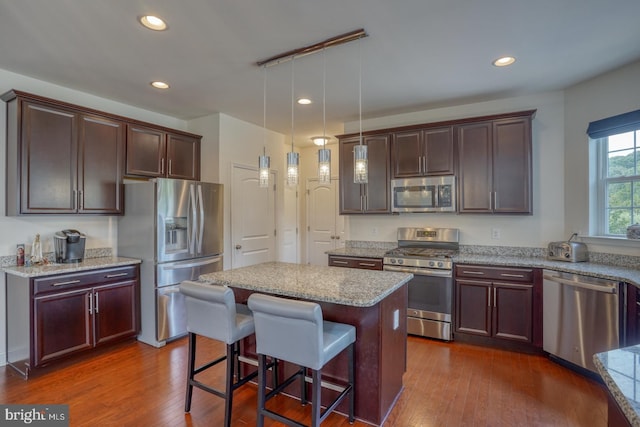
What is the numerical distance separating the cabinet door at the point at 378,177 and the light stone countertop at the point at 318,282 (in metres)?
1.72

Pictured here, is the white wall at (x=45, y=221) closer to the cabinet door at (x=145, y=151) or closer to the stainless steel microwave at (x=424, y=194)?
the cabinet door at (x=145, y=151)

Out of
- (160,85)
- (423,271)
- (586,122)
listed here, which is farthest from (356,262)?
(160,85)

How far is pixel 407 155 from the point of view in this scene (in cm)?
403

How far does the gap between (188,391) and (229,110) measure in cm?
321

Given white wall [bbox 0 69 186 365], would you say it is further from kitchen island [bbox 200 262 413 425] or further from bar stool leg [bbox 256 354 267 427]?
bar stool leg [bbox 256 354 267 427]

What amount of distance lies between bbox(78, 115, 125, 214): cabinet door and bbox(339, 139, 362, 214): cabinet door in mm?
2625

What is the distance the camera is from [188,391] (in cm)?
229

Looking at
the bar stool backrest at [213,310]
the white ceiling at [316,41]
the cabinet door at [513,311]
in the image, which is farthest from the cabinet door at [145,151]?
the cabinet door at [513,311]

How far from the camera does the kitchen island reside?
80.3 inches

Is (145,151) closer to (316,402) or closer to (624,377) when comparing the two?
(316,402)

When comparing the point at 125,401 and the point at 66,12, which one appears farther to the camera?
the point at 125,401

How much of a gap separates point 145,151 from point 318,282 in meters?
2.83

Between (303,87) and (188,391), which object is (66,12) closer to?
(303,87)

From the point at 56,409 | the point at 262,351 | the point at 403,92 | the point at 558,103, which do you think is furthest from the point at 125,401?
the point at 558,103
